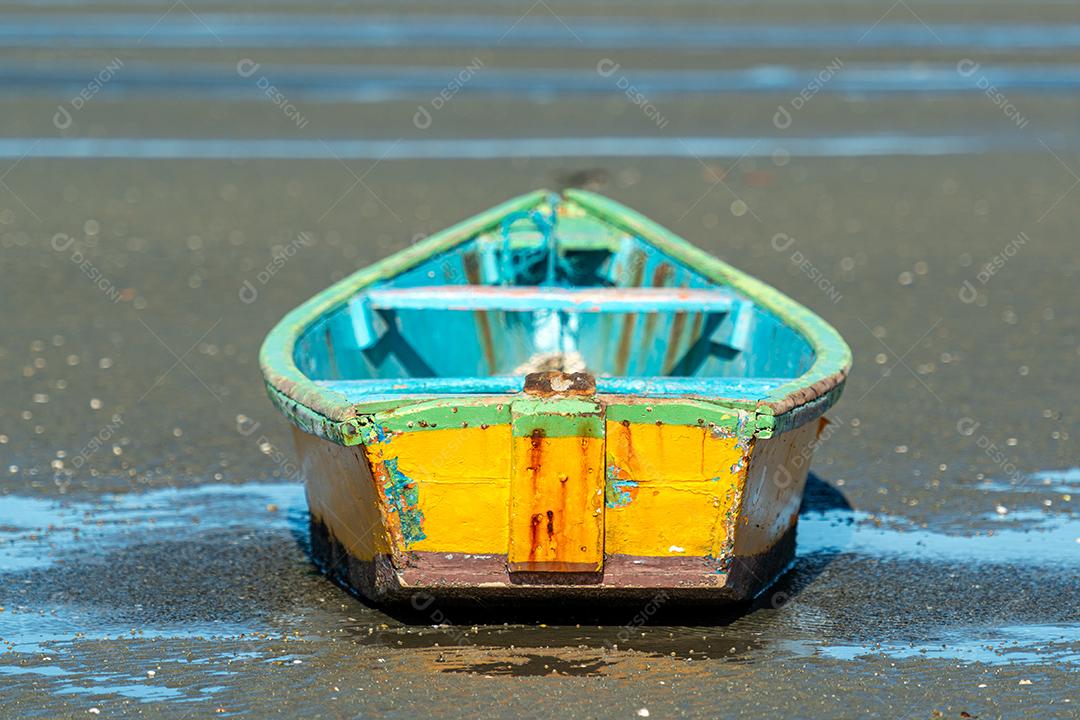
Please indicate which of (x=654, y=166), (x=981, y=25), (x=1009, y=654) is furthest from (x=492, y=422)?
(x=981, y=25)

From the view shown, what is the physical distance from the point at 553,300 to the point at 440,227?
15.7 ft

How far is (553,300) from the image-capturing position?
6.53m

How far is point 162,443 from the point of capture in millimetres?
7008

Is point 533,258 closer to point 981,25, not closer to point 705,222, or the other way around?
point 705,222

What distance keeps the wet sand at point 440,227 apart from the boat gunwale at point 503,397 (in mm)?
674

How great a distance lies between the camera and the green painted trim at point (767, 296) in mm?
5270

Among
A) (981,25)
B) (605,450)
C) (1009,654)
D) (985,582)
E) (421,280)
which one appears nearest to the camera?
(605,450)

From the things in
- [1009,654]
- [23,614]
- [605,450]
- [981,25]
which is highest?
[981,25]

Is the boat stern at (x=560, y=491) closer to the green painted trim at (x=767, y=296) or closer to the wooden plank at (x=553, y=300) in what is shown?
the green painted trim at (x=767, y=296)

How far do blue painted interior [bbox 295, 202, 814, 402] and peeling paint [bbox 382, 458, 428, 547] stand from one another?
105cm

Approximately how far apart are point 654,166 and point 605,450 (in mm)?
8881

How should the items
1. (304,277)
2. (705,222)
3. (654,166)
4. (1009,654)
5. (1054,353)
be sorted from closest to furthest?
(1009,654) < (1054,353) < (304,277) < (705,222) < (654,166)

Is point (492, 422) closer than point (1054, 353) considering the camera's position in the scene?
Yes

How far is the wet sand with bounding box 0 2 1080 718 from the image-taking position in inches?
187
